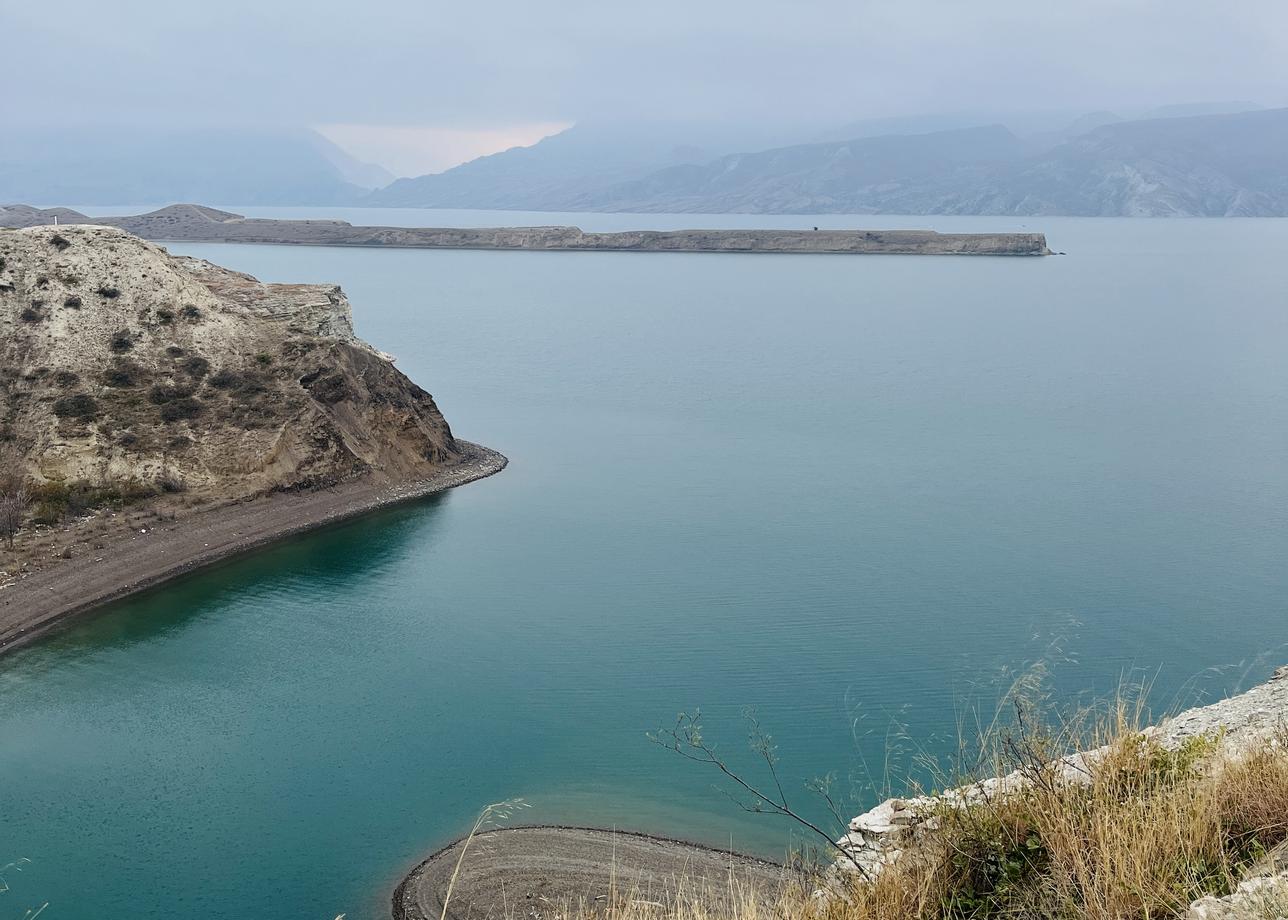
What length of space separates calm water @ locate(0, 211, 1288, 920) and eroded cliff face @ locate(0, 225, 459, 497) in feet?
13.2

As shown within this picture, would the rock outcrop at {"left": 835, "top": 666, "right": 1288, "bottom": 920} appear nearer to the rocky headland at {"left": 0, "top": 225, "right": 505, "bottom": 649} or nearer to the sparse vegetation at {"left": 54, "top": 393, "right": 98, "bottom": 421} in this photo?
the rocky headland at {"left": 0, "top": 225, "right": 505, "bottom": 649}

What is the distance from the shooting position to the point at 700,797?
59.2ft

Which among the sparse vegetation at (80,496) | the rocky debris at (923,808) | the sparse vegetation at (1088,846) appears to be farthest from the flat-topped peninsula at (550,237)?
the sparse vegetation at (1088,846)

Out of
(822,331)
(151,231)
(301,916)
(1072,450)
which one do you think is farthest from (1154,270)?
(151,231)

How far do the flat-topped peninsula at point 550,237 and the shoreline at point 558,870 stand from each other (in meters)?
135

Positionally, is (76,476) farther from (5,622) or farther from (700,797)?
(700,797)

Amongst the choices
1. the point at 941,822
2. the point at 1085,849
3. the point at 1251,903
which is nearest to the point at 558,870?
the point at 941,822

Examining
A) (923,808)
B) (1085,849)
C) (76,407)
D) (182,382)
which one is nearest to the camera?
(1085,849)

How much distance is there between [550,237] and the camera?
158750mm

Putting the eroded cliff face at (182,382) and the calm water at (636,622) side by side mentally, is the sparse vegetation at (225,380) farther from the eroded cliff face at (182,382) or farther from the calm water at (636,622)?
the calm water at (636,622)

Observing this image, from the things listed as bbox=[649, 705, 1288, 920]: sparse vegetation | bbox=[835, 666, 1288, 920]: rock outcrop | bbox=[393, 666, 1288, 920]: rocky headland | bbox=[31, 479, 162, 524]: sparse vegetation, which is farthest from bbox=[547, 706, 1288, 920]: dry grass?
bbox=[31, 479, 162, 524]: sparse vegetation

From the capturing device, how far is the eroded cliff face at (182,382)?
34.4m

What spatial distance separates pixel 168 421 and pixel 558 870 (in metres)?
26.4

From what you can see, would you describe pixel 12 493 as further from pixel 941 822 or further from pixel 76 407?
pixel 941 822
